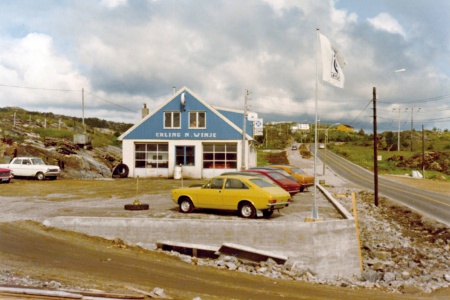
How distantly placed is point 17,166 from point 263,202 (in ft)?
85.2

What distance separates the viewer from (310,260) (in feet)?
49.1

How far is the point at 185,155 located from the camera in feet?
128

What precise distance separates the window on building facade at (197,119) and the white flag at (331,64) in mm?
23249

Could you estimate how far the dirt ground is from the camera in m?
11.0

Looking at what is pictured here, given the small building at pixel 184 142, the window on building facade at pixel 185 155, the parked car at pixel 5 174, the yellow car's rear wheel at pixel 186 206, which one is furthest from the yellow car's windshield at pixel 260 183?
the parked car at pixel 5 174

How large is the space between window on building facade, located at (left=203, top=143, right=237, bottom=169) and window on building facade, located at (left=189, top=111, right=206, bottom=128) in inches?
75.5

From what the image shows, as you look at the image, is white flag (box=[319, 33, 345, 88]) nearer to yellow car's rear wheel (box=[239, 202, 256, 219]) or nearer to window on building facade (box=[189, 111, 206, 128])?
yellow car's rear wheel (box=[239, 202, 256, 219])

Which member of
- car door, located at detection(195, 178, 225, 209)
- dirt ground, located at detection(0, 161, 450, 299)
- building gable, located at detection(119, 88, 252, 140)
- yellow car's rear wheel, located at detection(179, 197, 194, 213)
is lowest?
dirt ground, located at detection(0, 161, 450, 299)

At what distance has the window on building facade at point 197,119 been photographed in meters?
39.1

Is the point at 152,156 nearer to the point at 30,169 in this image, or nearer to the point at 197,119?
the point at 197,119

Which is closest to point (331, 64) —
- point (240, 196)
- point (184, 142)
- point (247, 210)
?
point (240, 196)

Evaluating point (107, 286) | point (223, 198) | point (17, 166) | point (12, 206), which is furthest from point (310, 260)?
point (17, 166)

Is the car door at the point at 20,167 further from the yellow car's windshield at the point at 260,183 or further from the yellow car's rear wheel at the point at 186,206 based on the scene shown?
the yellow car's windshield at the point at 260,183

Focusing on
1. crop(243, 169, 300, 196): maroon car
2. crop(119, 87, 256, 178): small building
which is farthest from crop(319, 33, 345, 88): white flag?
crop(119, 87, 256, 178): small building
